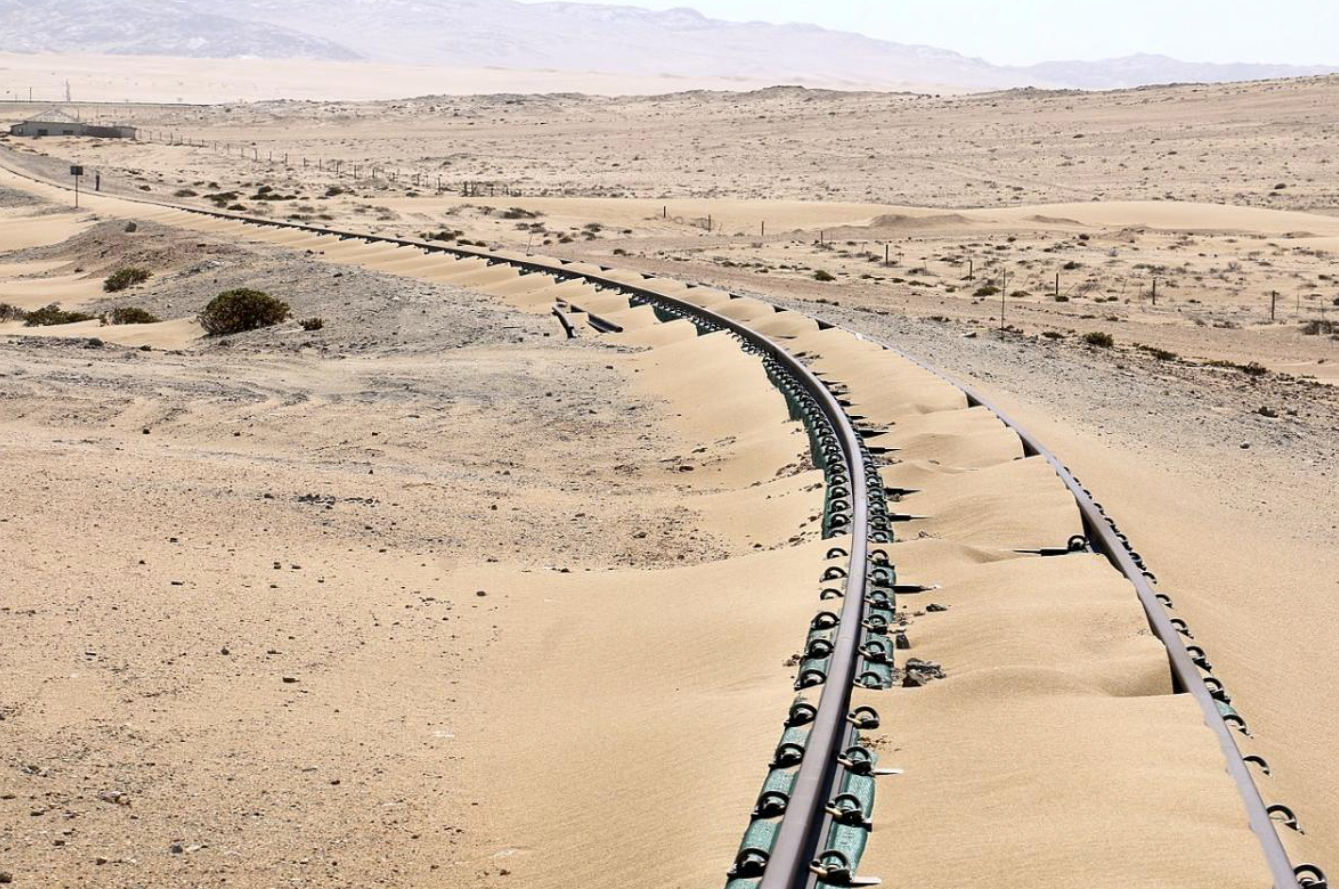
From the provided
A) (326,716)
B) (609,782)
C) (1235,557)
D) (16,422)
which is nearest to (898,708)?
(609,782)

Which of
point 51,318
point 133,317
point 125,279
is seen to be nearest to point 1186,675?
point 133,317

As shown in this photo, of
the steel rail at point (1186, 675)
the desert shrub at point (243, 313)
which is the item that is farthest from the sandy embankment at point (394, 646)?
the desert shrub at point (243, 313)

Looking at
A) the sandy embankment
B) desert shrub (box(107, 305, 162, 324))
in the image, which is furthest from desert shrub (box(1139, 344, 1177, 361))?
desert shrub (box(107, 305, 162, 324))

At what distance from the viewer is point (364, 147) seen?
4840 inches

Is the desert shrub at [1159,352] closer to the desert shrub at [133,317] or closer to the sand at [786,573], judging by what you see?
the sand at [786,573]

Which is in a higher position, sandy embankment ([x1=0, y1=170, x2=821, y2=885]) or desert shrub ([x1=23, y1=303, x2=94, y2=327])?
sandy embankment ([x1=0, y1=170, x2=821, y2=885])

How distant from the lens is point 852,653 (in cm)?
717

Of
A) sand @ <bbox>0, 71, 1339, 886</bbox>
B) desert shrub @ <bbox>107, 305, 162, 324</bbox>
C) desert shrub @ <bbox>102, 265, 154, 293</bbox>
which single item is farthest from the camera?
desert shrub @ <bbox>102, 265, 154, 293</bbox>

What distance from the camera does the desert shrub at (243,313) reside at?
26.4m

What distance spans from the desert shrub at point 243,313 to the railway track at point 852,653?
967 cm

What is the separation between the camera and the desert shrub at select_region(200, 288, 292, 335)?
26.4 meters

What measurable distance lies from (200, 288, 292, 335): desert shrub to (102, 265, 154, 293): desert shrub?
1140cm

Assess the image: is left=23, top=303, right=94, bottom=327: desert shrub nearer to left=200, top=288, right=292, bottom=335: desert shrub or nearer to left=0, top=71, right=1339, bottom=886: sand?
left=0, top=71, right=1339, bottom=886: sand

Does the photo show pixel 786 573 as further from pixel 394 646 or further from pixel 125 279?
pixel 125 279
